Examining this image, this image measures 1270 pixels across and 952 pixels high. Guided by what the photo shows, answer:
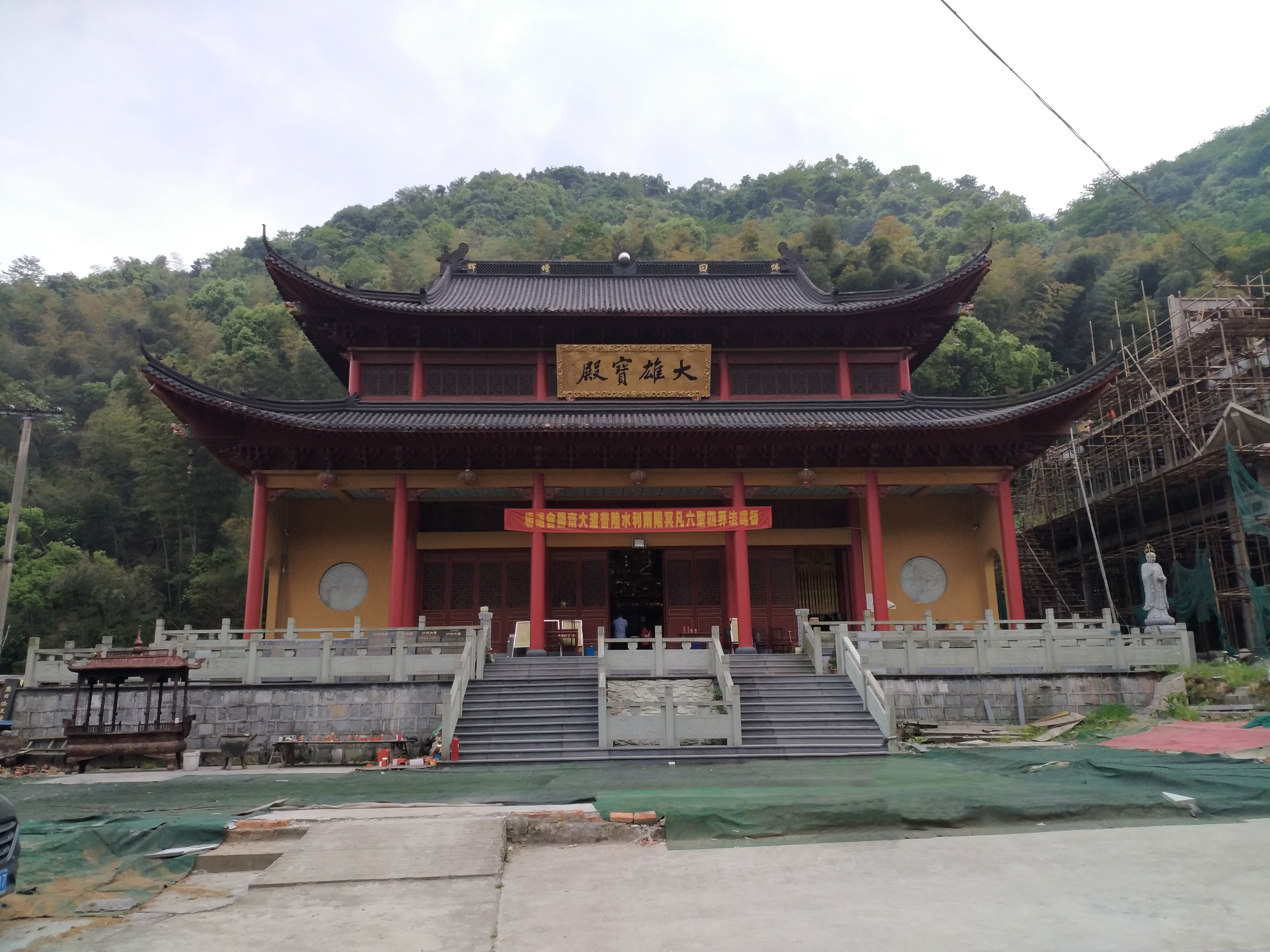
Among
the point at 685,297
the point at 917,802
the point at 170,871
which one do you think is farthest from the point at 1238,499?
the point at 170,871

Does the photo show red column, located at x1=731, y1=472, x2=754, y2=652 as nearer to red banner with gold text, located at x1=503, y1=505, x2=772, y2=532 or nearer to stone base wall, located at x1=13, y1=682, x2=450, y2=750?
red banner with gold text, located at x1=503, y1=505, x2=772, y2=532

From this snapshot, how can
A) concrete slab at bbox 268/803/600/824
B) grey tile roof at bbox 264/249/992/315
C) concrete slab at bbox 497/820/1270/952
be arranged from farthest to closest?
grey tile roof at bbox 264/249/992/315, concrete slab at bbox 268/803/600/824, concrete slab at bbox 497/820/1270/952

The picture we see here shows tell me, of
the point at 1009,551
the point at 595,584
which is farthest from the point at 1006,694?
the point at 595,584

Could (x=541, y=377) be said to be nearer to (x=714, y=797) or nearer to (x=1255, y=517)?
(x=714, y=797)

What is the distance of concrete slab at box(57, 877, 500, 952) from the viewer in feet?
17.5

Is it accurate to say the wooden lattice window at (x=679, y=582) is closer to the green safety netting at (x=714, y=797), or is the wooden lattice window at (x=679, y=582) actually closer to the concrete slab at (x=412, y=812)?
the green safety netting at (x=714, y=797)

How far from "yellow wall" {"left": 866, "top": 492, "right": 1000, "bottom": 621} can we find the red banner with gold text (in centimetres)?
411

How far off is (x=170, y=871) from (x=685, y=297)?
840 inches

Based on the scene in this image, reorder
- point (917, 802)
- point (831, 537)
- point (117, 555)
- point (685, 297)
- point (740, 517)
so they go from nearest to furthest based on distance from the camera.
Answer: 1. point (917, 802)
2. point (740, 517)
3. point (831, 537)
4. point (685, 297)
5. point (117, 555)

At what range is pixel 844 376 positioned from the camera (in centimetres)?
2392

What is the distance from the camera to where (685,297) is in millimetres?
26016

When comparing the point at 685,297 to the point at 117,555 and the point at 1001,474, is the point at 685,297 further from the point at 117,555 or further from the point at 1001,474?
the point at 117,555

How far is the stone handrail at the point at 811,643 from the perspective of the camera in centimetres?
1747

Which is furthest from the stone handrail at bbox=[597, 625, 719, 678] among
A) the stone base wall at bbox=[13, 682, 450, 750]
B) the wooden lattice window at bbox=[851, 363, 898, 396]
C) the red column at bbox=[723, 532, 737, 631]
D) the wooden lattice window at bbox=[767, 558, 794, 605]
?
the wooden lattice window at bbox=[851, 363, 898, 396]
